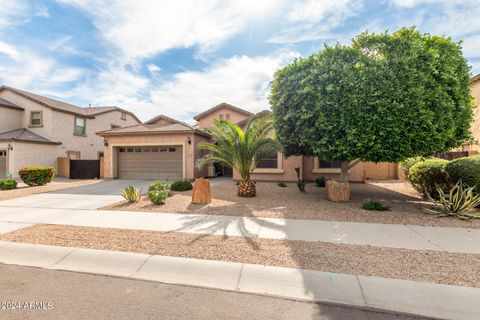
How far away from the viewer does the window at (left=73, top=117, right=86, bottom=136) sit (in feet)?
74.5

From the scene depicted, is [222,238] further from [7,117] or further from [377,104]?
[7,117]

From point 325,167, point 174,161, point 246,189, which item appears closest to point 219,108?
point 174,161

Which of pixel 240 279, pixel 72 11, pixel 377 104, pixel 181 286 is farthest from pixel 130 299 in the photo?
pixel 72 11

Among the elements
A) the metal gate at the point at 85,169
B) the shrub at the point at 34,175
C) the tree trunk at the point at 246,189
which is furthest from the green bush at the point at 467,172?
the metal gate at the point at 85,169

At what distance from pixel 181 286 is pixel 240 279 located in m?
0.91

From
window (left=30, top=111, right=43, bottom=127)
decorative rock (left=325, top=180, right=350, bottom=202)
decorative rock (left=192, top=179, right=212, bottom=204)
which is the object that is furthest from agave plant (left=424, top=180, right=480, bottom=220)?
window (left=30, top=111, right=43, bottom=127)

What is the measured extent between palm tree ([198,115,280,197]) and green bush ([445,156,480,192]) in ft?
21.2

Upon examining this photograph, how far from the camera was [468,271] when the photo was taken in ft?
12.3

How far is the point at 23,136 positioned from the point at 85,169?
219 inches

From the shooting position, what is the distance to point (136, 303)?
305 cm

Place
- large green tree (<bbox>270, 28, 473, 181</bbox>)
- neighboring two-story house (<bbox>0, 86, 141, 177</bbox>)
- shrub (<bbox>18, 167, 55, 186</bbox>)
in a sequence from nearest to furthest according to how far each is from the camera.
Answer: large green tree (<bbox>270, 28, 473, 181</bbox>) < shrub (<bbox>18, 167, 55, 186</bbox>) < neighboring two-story house (<bbox>0, 86, 141, 177</bbox>)

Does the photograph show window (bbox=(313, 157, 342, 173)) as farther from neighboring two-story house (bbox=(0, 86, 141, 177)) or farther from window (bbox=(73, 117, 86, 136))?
window (bbox=(73, 117, 86, 136))

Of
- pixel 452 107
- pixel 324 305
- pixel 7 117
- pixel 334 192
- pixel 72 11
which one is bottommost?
pixel 324 305

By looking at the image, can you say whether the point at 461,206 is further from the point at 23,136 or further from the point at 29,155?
the point at 23,136
